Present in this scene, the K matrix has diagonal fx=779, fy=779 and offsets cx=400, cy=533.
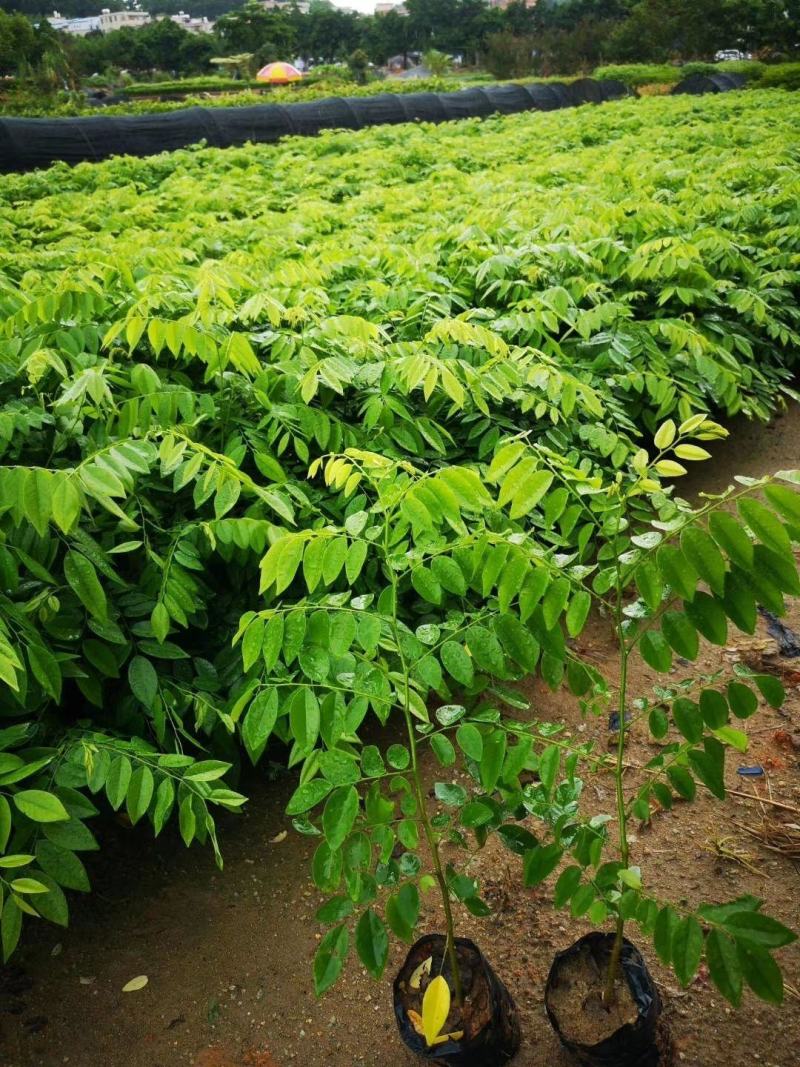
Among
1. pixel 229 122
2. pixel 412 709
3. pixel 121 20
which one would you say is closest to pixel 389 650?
pixel 412 709

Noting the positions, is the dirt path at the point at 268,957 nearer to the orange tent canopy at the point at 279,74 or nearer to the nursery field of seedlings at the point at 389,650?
the nursery field of seedlings at the point at 389,650

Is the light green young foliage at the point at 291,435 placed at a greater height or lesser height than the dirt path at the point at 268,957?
greater

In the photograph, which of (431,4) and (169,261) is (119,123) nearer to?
(169,261)

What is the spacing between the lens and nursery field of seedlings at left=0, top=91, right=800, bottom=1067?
1651 mm

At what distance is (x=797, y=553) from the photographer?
429cm

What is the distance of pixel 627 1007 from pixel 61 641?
1.86 meters

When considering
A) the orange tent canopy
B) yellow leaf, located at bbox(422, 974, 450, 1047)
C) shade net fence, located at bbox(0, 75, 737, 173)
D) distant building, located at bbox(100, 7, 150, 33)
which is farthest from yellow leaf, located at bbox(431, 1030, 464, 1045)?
distant building, located at bbox(100, 7, 150, 33)

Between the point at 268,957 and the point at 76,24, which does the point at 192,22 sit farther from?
the point at 268,957

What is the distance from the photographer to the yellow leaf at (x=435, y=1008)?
170 cm

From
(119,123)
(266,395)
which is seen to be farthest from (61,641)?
(119,123)

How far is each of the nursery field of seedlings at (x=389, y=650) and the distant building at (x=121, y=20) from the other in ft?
128

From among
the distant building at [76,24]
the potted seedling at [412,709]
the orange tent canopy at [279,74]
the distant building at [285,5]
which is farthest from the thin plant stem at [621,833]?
the distant building at [285,5]

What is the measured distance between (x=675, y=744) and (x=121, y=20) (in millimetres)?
45787

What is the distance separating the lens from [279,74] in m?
36.2
